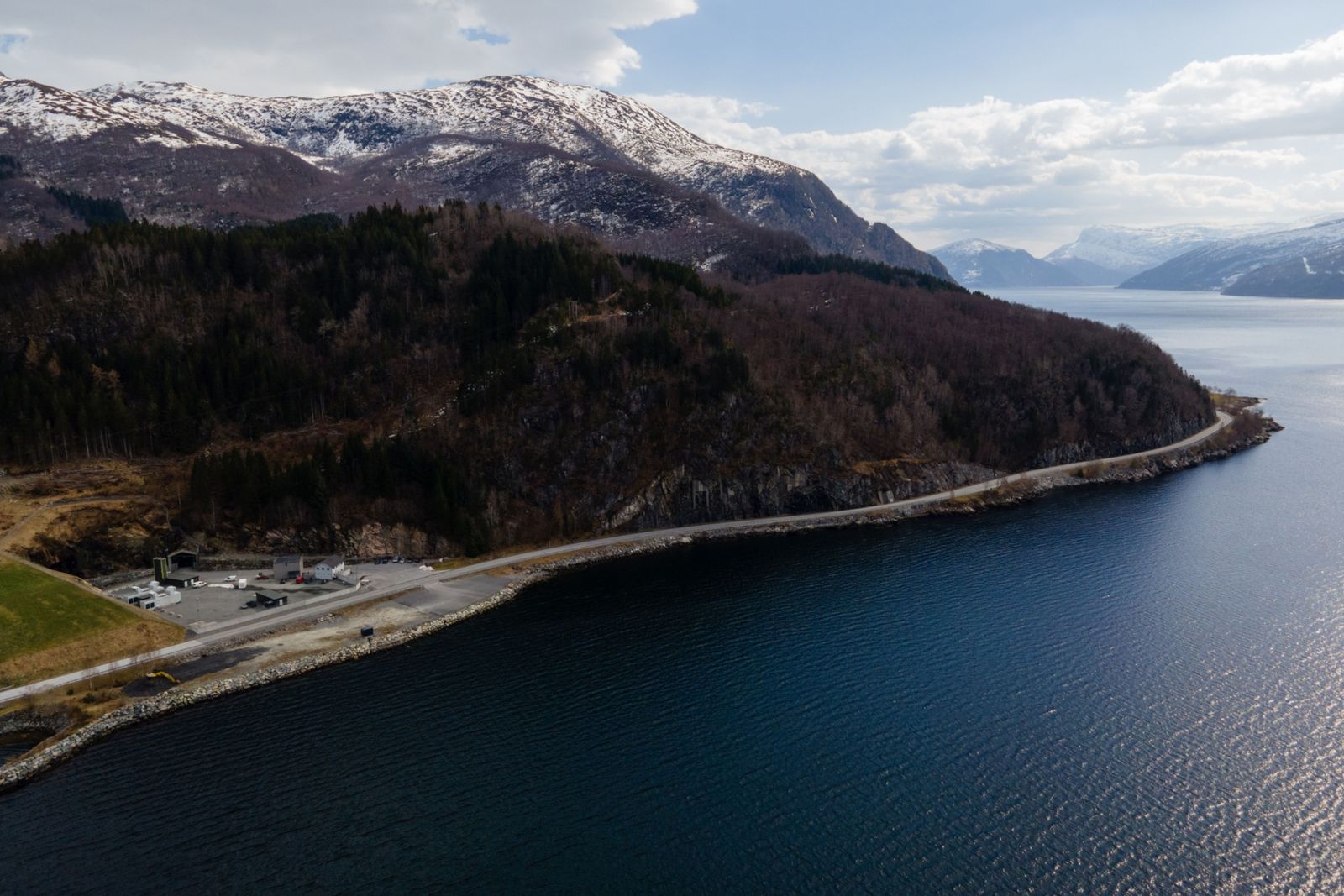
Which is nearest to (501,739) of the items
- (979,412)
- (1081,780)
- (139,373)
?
(1081,780)

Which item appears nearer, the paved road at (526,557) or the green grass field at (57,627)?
the green grass field at (57,627)

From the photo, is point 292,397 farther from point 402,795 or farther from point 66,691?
point 402,795

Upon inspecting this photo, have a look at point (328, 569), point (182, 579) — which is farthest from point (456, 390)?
point (182, 579)

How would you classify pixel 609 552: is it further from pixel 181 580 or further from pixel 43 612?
pixel 43 612

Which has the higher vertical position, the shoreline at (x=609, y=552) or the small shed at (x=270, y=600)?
the small shed at (x=270, y=600)

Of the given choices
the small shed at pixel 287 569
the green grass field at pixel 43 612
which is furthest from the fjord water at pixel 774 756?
the small shed at pixel 287 569

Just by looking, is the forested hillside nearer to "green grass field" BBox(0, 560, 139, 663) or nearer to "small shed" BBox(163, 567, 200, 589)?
"small shed" BBox(163, 567, 200, 589)

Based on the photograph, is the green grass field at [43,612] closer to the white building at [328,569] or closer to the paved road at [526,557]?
the paved road at [526,557]
